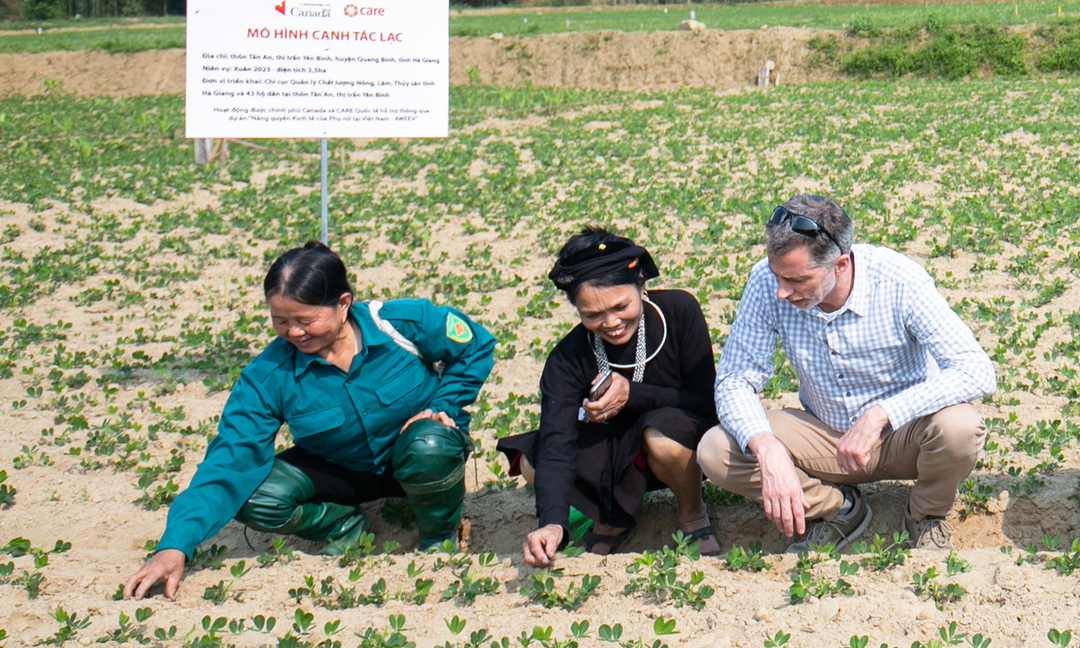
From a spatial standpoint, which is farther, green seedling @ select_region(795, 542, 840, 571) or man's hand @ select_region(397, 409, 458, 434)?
man's hand @ select_region(397, 409, 458, 434)

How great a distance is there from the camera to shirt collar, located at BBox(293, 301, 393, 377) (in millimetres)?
3895

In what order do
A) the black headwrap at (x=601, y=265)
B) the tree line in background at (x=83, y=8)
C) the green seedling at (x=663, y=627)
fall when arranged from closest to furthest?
the green seedling at (x=663, y=627) → the black headwrap at (x=601, y=265) → the tree line in background at (x=83, y=8)

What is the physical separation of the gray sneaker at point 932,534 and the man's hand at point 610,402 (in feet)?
3.82

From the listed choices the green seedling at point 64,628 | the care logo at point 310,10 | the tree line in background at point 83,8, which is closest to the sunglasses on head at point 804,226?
the green seedling at point 64,628

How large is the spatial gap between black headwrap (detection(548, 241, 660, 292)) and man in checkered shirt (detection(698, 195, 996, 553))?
19.4 inches

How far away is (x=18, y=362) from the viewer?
6535mm

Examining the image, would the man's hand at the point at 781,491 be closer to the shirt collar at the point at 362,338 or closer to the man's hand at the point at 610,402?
the man's hand at the point at 610,402

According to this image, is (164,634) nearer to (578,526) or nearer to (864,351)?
(578,526)

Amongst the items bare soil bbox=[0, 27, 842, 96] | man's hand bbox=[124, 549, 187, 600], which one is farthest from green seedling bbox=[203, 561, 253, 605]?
bare soil bbox=[0, 27, 842, 96]

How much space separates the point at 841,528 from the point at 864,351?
77cm

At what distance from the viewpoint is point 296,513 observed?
3949 mm

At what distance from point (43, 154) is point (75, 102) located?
8871 mm

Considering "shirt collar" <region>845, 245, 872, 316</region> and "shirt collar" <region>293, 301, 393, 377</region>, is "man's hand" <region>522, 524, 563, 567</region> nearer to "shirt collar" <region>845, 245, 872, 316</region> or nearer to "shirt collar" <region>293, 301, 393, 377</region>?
"shirt collar" <region>293, 301, 393, 377</region>

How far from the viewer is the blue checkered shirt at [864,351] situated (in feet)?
11.3
